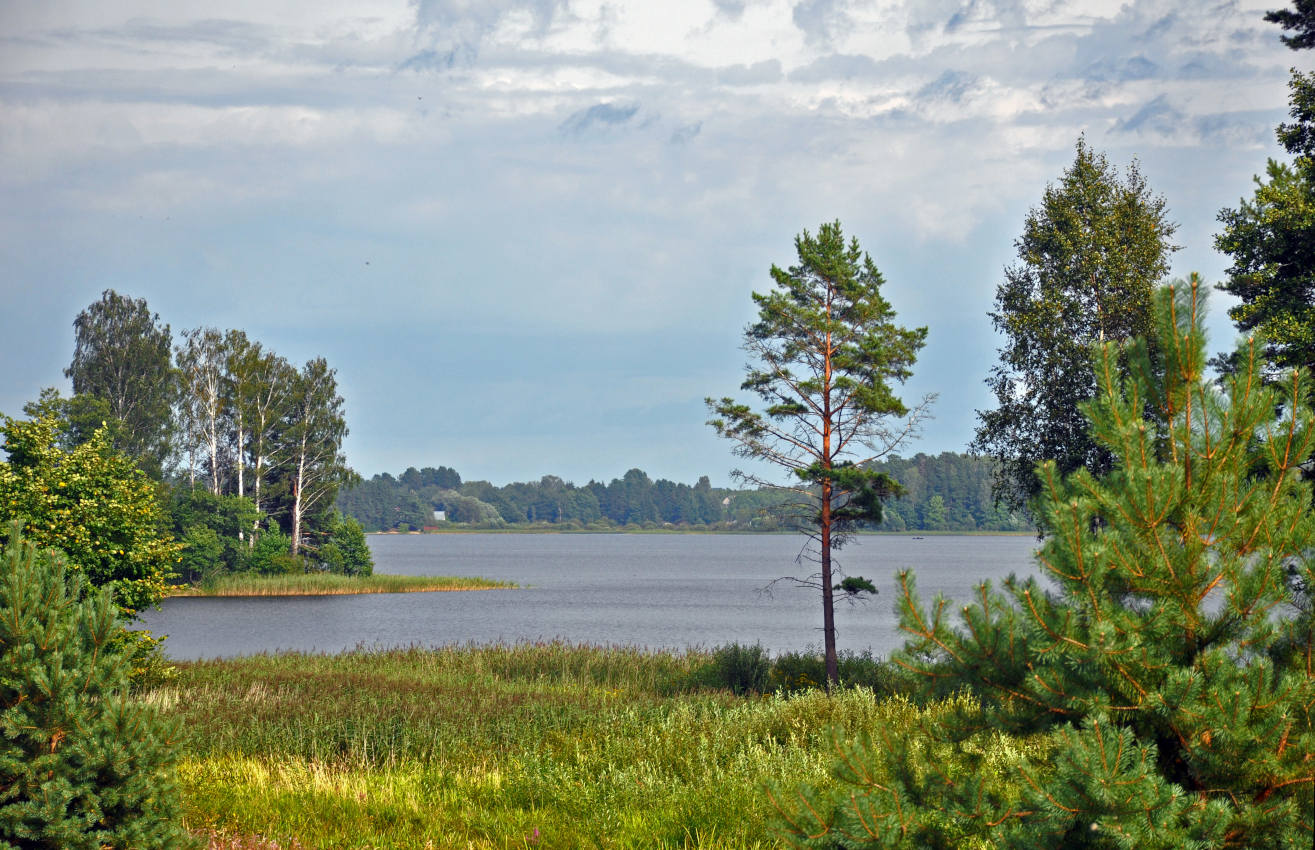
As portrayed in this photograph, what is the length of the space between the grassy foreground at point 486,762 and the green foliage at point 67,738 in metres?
0.62

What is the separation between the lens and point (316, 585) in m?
55.8

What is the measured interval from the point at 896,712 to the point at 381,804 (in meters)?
6.37

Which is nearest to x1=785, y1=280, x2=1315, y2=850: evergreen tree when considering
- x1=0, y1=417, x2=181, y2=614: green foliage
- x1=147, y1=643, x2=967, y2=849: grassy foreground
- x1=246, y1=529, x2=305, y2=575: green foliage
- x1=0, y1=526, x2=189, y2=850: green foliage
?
x1=147, y1=643, x2=967, y2=849: grassy foreground

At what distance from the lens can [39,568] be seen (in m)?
6.49

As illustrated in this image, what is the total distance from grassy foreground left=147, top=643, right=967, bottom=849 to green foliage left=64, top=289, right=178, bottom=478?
48242 mm

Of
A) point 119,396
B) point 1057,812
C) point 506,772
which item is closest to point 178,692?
point 506,772

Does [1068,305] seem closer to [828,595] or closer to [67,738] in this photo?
[828,595]

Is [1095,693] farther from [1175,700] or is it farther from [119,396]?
[119,396]

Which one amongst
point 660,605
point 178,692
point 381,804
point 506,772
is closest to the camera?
point 381,804

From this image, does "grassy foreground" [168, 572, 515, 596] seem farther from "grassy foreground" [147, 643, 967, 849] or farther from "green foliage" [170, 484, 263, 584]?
"grassy foreground" [147, 643, 967, 849]

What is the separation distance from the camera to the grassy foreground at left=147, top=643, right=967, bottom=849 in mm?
7734

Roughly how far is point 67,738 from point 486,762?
535 cm

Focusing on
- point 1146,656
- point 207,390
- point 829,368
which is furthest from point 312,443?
point 1146,656

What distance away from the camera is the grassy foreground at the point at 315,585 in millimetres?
54438
